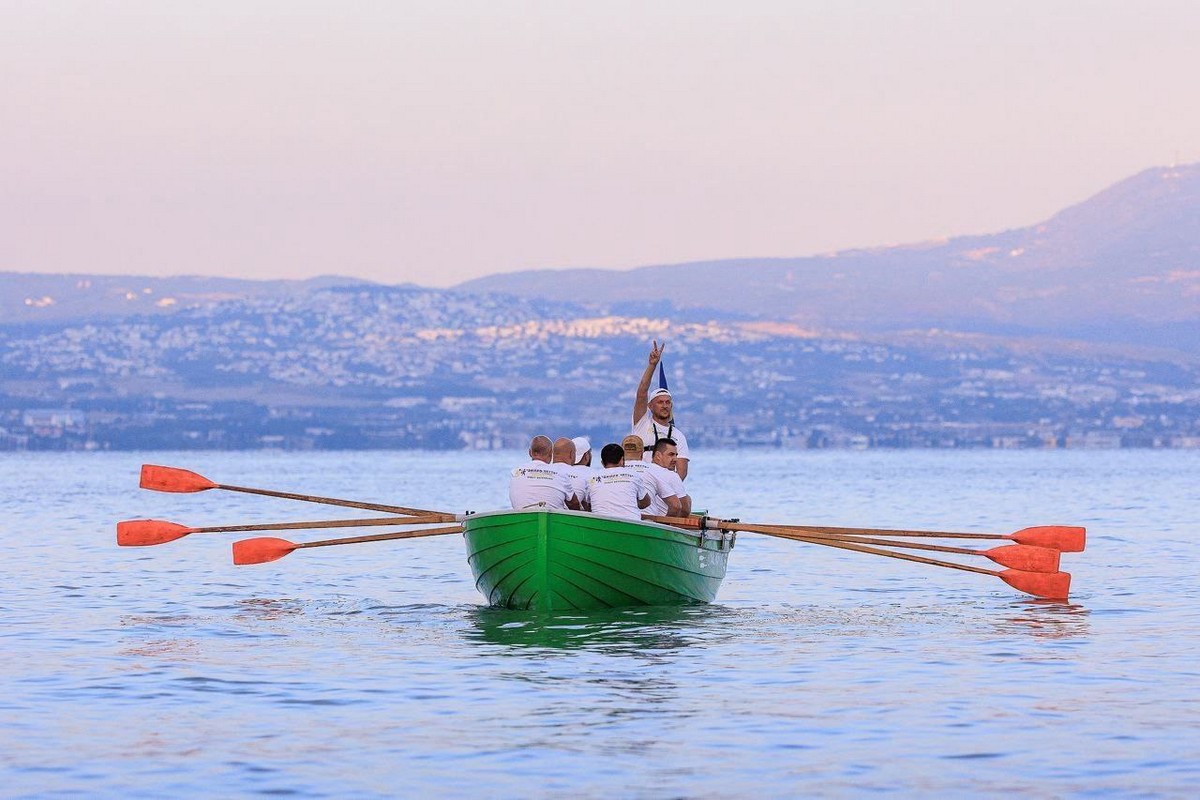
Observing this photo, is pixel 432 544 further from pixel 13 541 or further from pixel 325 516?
pixel 325 516

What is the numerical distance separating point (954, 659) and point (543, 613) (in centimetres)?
512

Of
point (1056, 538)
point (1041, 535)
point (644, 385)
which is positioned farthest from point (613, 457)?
point (1056, 538)

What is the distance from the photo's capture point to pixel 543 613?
2294cm

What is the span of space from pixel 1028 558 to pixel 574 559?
6.27 m

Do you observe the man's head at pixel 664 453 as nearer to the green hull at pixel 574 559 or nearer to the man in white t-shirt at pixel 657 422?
the man in white t-shirt at pixel 657 422

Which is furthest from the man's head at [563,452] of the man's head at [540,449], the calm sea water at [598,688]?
the calm sea water at [598,688]

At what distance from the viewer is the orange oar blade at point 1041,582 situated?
2495cm

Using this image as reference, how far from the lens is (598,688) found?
17828 mm

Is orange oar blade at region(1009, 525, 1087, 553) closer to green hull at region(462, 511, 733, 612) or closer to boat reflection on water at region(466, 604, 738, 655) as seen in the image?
boat reflection on water at region(466, 604, 738, 655)

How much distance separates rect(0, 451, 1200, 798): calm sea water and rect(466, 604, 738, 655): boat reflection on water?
64mm

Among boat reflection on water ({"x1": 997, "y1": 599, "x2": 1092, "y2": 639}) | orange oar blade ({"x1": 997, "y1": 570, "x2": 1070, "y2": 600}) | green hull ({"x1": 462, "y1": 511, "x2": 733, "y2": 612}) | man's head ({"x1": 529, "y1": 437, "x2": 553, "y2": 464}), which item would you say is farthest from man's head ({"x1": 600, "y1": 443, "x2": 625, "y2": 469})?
A: orange oar blade ({"x1": 997, "y1": 570, "x2": 1070, "y2": 600})

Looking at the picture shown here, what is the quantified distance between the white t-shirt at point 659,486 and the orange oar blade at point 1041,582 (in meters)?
4.38

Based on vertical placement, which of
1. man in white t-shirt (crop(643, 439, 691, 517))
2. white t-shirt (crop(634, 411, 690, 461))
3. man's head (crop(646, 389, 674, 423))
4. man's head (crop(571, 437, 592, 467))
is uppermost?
man's head (crop(646, 389, 674, 423))

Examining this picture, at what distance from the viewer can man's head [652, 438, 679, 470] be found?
24516mm
